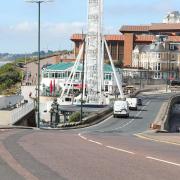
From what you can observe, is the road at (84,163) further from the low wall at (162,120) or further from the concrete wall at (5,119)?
the low wall at (162,120)

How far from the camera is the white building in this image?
13962 centimetres

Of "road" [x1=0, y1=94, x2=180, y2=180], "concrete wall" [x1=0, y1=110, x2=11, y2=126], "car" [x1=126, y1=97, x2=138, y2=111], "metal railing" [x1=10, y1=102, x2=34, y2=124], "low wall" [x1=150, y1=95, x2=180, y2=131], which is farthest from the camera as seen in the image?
"car" [x1=126, y1=97, x2=138, y2=111]

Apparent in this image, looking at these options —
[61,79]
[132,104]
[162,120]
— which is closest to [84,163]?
[162,120]

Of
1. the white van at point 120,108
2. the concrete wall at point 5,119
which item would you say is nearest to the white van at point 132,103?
the white van at point 120,108

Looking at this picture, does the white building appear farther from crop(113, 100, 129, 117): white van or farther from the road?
the road


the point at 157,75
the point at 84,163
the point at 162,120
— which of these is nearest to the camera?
the point at 84,163

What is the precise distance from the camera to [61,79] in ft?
502

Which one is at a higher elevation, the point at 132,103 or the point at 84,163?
the point at 84,163

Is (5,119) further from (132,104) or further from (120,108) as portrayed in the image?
(132,104)

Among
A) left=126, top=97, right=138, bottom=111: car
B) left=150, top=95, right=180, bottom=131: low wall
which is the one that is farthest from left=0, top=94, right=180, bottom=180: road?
left=126, top=97, right=138, bottom=111: car

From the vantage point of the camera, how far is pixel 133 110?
95.1 metres

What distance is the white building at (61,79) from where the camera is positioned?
140m

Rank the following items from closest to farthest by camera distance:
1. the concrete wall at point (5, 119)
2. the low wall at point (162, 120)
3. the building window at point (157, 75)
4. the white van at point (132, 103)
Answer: the concrete wall at point (5, 119) → the low wall at point (162, 120) → the white van at point (132, 103) → the building window at point (157, 75)

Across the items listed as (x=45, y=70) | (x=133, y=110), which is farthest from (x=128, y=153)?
(x=45, y=70)
